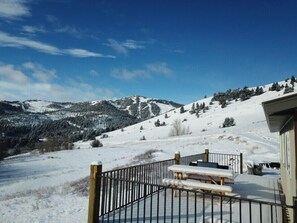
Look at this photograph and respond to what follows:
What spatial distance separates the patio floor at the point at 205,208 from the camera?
18.9ft

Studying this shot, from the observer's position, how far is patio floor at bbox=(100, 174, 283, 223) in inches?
226

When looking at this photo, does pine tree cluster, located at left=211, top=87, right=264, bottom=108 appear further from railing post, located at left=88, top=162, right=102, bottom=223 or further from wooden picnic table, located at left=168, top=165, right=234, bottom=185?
railing post, located at left=88, top=162, right=102, bottom=223

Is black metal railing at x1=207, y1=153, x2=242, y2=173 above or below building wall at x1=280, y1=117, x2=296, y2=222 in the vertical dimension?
below

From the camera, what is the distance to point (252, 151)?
25859mm

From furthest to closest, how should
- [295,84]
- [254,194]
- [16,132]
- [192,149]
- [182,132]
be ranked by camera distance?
1. [16,132]
2. [295,84]
3. [182,132]
4. [192,149]
5. [254,194]

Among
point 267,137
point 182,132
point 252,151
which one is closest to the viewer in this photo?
point 252,151

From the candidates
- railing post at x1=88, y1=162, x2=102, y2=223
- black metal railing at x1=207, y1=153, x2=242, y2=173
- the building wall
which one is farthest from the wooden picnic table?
black metal railing at x1=207, y1=153, x2=242, y2=173

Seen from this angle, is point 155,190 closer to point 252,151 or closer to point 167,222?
point 167,222

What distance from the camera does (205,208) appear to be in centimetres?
734

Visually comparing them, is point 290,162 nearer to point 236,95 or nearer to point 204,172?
point 204,172

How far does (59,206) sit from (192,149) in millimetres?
20894

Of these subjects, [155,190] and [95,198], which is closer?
[95,198]

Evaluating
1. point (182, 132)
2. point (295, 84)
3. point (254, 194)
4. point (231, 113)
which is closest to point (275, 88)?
point (295, 84)

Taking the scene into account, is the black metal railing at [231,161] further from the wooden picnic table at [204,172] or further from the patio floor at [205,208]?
the wooden picnic table at [204,172]
